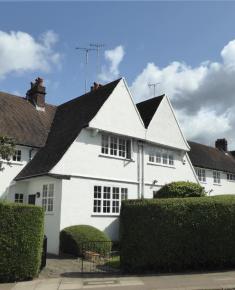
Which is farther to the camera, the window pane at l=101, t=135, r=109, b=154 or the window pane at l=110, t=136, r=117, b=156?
the window pane at l=110, t=136, r=117, b=156

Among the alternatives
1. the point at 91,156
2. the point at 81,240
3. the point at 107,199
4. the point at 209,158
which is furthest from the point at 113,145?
the point at 209,158

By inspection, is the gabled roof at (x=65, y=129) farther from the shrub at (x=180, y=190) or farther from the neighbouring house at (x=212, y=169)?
the neighbouring house at (x=212, y=169)

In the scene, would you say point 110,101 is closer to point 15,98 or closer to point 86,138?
point 86,138

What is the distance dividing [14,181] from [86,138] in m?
4.92

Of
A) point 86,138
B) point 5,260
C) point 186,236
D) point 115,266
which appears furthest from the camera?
point 86,138

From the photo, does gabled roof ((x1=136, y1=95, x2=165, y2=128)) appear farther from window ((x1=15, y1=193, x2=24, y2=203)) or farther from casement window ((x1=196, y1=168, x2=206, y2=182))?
casement window ((x1=196, y1=168, x2=206, y2=182))

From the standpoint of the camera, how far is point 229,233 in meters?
13.9

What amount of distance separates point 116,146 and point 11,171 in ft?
20.7

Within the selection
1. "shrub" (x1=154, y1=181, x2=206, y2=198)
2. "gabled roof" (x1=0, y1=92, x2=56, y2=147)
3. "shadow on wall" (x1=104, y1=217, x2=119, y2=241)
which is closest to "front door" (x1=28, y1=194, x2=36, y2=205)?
"gabled roof" (x1=0, y1=92, x2=56, y2=147)

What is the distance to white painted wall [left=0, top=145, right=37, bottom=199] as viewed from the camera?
72.0ft

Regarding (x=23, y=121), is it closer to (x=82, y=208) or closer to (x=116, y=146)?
(x=116, y=146)

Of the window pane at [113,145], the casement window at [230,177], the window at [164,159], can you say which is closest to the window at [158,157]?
the window at [164,159]

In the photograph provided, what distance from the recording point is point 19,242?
40.7 feet

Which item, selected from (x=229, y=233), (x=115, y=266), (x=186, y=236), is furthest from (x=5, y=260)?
(x=229, y=233)
